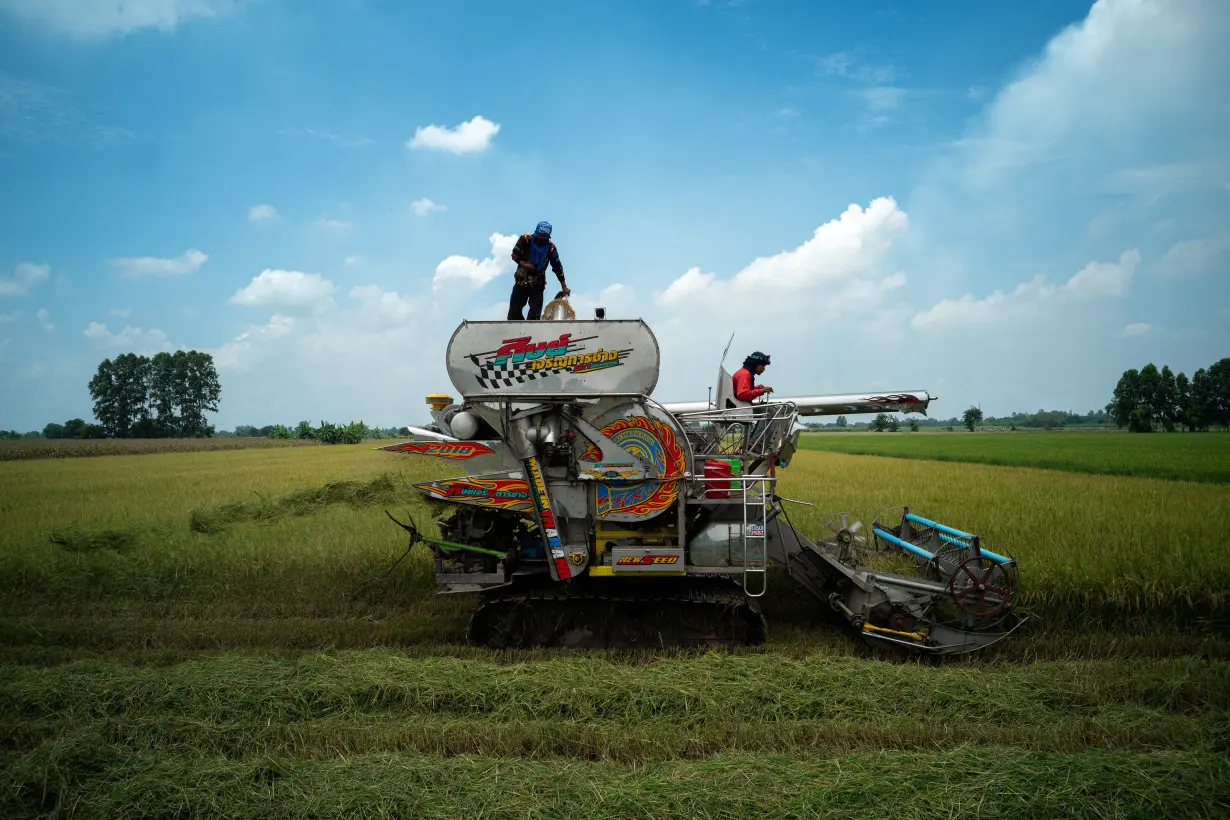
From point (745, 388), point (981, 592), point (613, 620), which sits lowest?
point (613, 620)

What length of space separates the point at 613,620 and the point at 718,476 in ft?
5.85

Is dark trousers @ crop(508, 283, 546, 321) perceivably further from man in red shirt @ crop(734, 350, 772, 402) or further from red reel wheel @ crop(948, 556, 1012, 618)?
red reel wheel @ crop(948, 556, 1012, 618)

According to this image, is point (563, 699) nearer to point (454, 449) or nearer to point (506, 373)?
point (454, 449)

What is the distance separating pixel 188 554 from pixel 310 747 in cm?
612

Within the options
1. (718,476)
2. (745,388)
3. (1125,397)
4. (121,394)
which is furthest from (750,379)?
(1125,397)

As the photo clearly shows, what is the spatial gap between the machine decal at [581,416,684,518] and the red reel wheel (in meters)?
2.75

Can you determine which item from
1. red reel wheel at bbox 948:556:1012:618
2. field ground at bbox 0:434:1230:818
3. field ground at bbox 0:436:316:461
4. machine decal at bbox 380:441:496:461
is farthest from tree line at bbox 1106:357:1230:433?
field ground at bbox 0:436:316:461

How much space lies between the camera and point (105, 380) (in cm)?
3431

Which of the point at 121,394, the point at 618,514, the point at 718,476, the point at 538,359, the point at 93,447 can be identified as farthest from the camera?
the point at 121,394

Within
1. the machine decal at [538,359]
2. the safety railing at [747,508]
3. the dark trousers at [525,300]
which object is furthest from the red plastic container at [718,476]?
the dark trousers at [525,300]

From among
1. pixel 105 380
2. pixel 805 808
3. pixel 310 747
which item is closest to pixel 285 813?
pixel 310 747

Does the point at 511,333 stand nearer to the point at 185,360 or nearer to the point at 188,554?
the point at 188,554

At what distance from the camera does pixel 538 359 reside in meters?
6.27

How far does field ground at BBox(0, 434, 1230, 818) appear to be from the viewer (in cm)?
381
